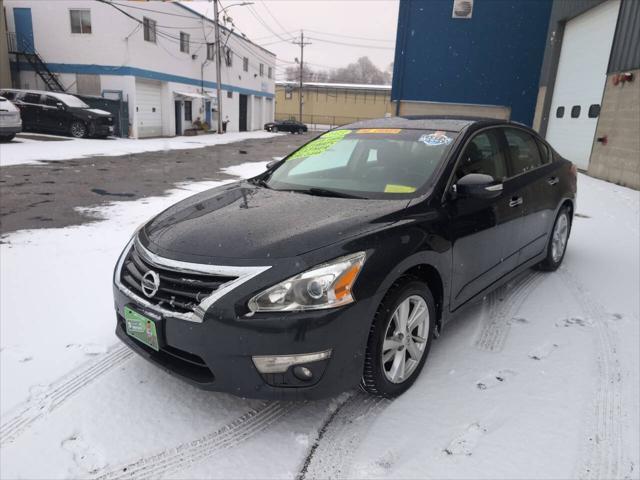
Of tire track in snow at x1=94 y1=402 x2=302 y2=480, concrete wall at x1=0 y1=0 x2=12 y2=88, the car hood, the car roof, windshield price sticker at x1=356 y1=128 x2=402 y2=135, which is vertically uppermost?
concrete wall at x1=0 y1=0 x2=12 y2=88

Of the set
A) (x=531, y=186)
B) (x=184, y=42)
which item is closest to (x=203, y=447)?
(x=531, y=186)

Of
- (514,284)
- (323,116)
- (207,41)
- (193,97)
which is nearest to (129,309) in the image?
(514,284)

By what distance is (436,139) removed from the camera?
326 centimetres

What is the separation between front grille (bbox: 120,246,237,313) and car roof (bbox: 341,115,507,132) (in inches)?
81.9

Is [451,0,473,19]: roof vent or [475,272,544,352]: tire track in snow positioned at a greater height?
[451,0,473,19]: roof vent

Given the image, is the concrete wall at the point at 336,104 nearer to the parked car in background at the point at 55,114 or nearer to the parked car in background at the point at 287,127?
the parked car in background at the point at 287,127

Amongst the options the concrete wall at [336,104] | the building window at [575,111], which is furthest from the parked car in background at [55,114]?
the concrete wall at [336,104]

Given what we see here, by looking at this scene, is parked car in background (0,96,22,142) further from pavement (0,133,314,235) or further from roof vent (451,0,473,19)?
roof vent (451,0,473,19)

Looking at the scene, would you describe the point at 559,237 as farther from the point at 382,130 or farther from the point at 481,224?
the point at 382,130

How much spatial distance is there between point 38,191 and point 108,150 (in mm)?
8926

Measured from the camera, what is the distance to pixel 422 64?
21.0 metres

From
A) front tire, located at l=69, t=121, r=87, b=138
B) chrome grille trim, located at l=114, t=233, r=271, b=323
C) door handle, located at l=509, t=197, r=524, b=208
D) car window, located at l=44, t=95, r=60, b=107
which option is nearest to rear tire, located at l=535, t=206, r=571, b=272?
door handle, located at l=509, t=197, r=524, b=208

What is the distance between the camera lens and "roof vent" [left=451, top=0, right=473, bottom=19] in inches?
802

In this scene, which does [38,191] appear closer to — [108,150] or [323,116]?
[108,150]
